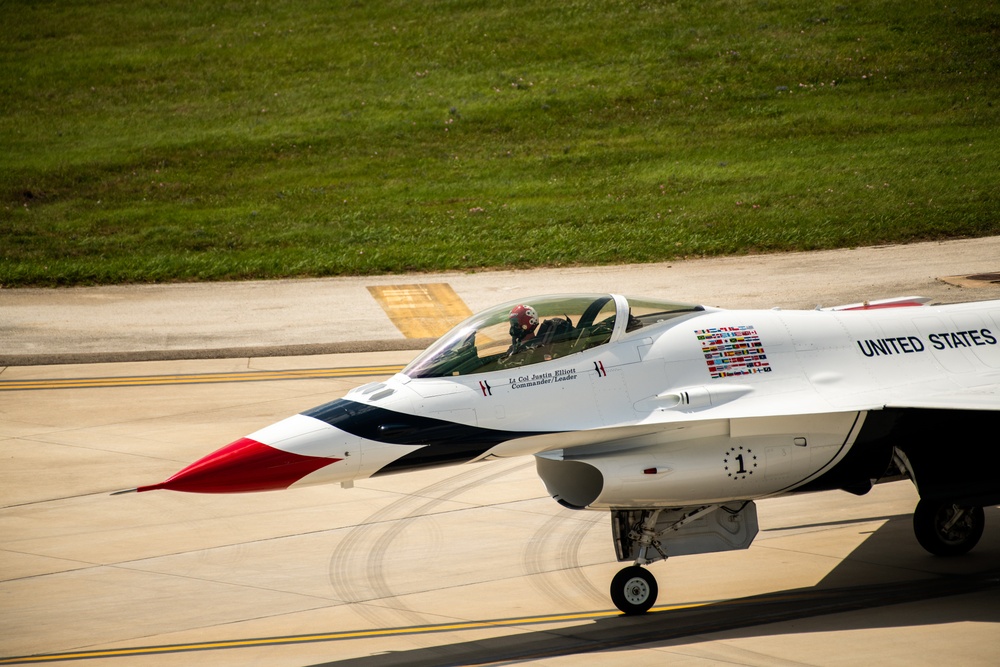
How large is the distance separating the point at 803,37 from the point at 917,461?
29739 mm

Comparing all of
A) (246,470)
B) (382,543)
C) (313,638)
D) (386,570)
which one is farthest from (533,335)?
(382,543)

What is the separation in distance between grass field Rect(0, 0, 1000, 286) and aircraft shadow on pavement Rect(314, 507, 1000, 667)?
1490cm

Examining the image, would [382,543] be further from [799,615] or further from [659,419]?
[799,615]

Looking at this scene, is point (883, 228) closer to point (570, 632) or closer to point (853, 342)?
point (853, 342)

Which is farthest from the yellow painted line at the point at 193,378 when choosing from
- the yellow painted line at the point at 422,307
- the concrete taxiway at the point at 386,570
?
the yellow painted line at the point at 422,307

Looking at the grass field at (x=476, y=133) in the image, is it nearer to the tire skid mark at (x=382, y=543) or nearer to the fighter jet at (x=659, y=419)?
the tire skid mark at (x=382, y=543)

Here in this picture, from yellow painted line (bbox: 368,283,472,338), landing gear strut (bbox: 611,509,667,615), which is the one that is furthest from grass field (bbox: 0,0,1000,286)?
landing gear strut (bbox: 611,509,667,615)

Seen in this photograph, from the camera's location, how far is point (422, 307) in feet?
73.4

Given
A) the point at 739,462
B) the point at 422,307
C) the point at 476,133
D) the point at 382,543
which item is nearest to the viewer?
the point at 739,462

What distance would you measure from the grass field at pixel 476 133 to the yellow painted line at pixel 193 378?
690cm

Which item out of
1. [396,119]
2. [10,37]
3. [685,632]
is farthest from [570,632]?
[10,37]

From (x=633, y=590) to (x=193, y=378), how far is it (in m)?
10.5

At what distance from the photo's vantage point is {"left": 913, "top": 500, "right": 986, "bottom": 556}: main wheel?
443 inches

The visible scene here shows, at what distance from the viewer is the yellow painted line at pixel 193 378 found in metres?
18.2
